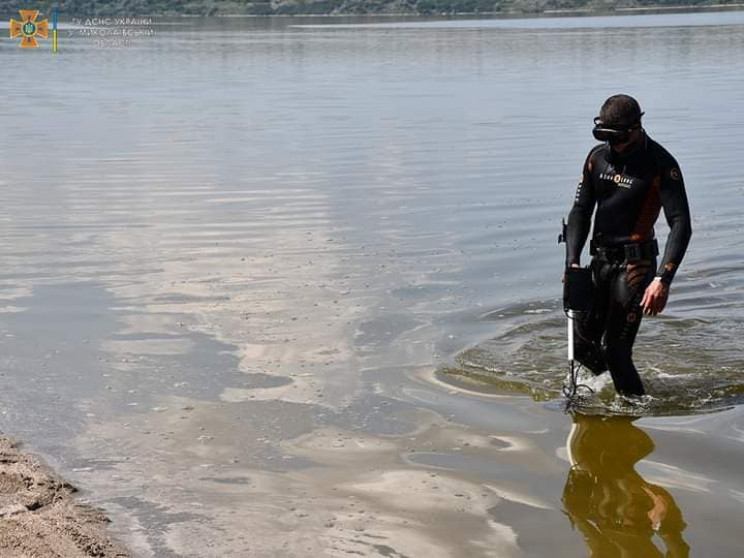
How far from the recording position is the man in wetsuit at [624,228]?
745 cm

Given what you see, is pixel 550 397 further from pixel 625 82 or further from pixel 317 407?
pixel 625 82

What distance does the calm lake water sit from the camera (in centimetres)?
646

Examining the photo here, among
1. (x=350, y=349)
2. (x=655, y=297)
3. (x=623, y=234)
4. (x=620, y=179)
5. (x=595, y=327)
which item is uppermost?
(x=620, y=179)

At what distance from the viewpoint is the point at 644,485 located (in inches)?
268

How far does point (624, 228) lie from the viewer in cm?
768

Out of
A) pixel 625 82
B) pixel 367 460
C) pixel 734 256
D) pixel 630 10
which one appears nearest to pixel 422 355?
pixel 367 460

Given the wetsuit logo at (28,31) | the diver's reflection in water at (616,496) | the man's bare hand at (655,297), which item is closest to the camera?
the diver's reflection in water at (616,496)

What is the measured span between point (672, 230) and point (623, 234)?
0.30m

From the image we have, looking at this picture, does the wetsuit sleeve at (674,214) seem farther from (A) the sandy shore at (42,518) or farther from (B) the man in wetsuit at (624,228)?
(A) the sandy shore at (42,518)

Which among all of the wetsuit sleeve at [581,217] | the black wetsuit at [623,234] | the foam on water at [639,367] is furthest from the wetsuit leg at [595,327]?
the foam on water at [639,367]

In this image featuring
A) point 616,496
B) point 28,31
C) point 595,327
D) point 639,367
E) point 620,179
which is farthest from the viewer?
point 28,31

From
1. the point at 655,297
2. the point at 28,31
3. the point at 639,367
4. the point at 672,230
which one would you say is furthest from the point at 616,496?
the point at 28,31

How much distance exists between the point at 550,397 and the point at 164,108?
76.8ft

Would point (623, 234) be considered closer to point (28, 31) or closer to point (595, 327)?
point (595, 327)
